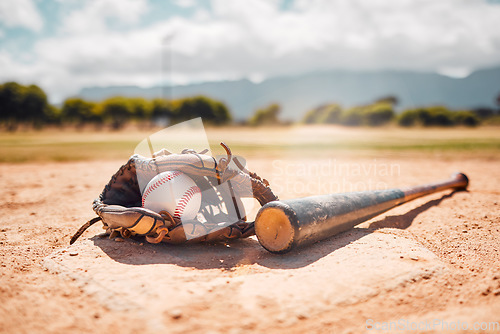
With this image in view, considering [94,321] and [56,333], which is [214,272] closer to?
[94,321]

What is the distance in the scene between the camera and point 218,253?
3055mm

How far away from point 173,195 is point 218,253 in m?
0.64

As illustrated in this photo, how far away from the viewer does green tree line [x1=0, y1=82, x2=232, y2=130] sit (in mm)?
53469

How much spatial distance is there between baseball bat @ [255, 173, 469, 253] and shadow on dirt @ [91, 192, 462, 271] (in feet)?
0.28

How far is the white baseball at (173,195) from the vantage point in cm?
308

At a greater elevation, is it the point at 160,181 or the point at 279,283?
the point at 160,181

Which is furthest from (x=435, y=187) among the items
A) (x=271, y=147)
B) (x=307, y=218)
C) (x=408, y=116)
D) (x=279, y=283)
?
(x=408, y=116)

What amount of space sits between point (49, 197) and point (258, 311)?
4.89 metres

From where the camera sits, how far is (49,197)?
563cm

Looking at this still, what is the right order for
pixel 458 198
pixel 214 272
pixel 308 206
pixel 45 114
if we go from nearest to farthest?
pixel 214 272 → pixel 308 206 → pixel 458 198 → pixel 45 114

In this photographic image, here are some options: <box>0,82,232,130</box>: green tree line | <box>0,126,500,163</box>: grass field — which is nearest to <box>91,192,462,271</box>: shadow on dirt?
<box>0,126,500,163</box>: grass field

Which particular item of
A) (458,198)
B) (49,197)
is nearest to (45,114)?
(49,197)

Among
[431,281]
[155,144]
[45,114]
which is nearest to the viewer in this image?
[431,281]

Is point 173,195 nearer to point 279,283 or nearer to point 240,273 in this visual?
point 240,273
